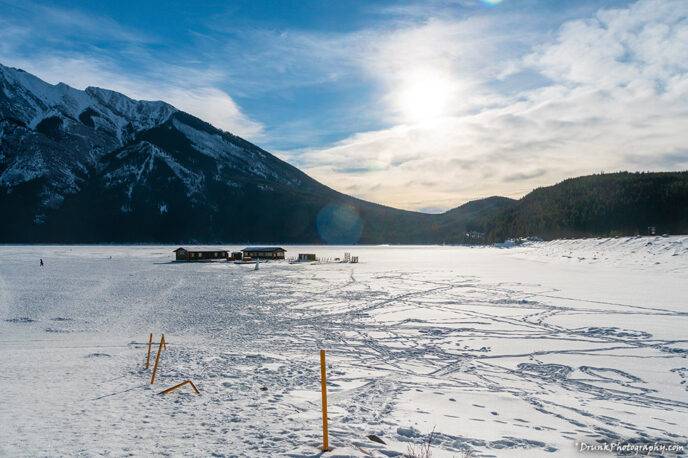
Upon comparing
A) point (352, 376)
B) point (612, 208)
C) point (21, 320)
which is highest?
point (612, 208)

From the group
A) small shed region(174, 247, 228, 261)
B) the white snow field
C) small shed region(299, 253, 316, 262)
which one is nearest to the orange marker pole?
the white snow field

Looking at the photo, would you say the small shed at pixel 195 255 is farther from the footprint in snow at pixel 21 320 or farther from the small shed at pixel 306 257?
the footprint in snow at pixel 21 320

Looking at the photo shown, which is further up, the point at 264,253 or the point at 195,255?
the point at 264,253

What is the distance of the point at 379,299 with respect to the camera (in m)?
25.6

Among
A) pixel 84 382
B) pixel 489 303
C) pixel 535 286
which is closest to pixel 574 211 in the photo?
pixel 535 286

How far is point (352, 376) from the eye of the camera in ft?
35.8

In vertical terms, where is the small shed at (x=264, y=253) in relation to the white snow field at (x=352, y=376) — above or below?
above

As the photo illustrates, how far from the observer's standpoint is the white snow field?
283 inches

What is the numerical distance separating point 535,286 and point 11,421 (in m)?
30.4

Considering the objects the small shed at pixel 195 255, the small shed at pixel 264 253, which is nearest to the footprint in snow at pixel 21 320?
the small shed at pixel 195 255

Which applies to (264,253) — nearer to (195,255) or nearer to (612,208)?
(195,255)

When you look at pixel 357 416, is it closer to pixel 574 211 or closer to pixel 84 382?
pixel 84 382

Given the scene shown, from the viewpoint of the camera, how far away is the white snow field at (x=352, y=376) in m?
7.18

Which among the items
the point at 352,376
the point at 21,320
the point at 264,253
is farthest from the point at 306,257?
the point at 352,376
